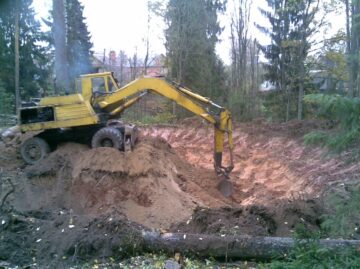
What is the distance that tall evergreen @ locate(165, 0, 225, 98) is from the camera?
84.1ft

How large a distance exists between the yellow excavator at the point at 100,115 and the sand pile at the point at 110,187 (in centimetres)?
99

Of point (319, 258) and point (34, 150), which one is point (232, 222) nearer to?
point (319, 258)

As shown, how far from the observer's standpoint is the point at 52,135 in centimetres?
1195

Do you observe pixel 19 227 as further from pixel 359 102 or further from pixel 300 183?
pixel 300 183

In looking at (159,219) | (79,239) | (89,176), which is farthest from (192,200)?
(79,239)

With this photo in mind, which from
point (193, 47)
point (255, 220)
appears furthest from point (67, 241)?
point (193, 47)

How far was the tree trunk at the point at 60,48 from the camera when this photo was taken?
1656 centimetres

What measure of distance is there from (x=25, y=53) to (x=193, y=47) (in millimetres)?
10931

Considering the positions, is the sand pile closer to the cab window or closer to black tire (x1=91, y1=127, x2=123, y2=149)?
black tire (x1=91, y1=127, x2=123, y2=149)

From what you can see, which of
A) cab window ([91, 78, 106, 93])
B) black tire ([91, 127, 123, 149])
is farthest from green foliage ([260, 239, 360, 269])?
cab window ([91, 78, 106, 93])

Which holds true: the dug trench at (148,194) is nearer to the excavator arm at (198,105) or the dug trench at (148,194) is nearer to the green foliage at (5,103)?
the excavator arm at (198,105)

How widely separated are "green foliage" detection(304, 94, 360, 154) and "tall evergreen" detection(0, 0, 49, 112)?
81.7 ft

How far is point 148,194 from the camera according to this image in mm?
9234

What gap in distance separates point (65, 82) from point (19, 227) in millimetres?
10636
